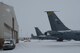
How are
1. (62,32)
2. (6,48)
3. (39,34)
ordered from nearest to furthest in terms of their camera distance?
(6,48) → (62,32) → (39,34)

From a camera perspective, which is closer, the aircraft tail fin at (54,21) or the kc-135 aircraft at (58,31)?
the kc-135 aircraft at (58,31)

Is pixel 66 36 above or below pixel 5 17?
below

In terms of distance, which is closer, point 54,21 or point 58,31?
point 58,31

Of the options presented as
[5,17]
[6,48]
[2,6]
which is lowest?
[6,48]

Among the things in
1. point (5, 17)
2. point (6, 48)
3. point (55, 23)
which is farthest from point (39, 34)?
point (6, 48)

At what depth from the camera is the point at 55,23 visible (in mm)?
37062

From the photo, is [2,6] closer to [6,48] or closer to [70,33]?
[6,48]

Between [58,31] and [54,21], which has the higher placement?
[54,21]

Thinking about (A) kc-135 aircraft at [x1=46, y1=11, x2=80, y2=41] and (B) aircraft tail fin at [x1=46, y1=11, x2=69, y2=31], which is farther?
(B) aircraft tail fin at [x1=46, y1=11, x2=69, y2=31]

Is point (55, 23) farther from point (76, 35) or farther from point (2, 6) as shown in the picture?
point (2, 6)

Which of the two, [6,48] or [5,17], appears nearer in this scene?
[6,48]

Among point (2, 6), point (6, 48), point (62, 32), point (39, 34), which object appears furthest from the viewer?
point (39, 34)

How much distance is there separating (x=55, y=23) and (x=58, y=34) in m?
2.92

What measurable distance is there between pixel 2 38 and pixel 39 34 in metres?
61.3
